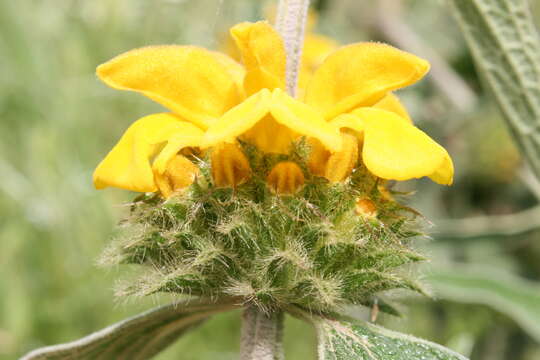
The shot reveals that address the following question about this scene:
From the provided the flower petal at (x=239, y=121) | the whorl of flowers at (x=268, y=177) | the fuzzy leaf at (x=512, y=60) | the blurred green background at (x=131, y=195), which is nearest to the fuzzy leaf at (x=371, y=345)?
the whorl of flowers at (x=268, y=177)

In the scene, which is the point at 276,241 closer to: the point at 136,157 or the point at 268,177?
the point at 268,177

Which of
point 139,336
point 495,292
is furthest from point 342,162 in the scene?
point 495,292

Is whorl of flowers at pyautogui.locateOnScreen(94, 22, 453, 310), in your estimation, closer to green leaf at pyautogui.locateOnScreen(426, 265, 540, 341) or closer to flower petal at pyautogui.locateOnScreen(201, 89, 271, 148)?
flower petal at pyautogui.locateOnScreen(201, 89, 271, 148)

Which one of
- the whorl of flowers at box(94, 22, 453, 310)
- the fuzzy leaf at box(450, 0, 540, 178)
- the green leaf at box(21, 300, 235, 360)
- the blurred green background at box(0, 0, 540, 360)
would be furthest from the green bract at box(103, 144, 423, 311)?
the blurred green background at box(0, 0, 540, 360)

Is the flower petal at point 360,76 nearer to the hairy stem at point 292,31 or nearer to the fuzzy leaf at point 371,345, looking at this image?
the hairy stem at point 292,31

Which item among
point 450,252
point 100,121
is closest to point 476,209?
point 450,252

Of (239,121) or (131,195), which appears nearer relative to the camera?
(239,121)

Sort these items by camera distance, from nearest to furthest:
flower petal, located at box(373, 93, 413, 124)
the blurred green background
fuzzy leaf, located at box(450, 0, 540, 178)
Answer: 1. flower petal, located at box(373, 93, 413, 124)
2. fuzzy leaf, located at box(450, 0, 540, 178)
3. the blurred green background
